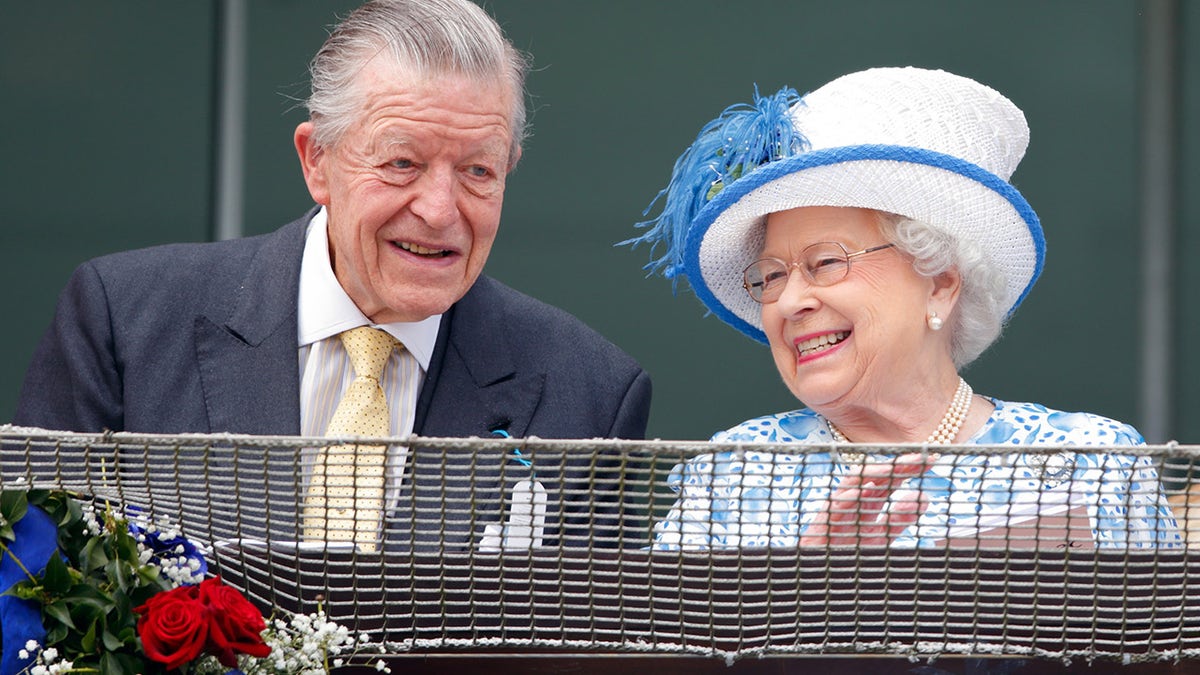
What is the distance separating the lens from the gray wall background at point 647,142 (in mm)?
4852

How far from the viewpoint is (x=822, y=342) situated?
2.45 meters

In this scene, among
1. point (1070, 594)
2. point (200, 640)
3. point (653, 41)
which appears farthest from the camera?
point (653, 41)

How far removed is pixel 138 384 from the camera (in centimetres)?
255

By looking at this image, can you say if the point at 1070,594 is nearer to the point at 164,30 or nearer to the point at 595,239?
the point at 595,239

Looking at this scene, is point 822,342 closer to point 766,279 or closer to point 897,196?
point 766,279

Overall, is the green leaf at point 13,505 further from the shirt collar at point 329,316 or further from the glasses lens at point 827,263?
the glasses lens at point 827,263

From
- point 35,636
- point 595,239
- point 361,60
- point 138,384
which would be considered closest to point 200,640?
point 35,636

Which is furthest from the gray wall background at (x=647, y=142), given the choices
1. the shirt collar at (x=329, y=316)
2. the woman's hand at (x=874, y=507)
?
the woman's hand at (x=874, y=507)

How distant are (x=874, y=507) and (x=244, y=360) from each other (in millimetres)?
1319

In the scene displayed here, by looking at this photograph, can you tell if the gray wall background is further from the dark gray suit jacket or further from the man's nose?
the man's nose

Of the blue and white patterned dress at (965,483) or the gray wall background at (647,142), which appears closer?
the blue and white patterned dress at (965,483)

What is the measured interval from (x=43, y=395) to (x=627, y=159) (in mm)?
2630

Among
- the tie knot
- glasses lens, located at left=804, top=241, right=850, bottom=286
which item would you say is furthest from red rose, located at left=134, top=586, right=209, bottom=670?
glasses lens, located at left=804, top=241, right=850, bottom=286

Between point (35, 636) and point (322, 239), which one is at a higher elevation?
point (322, 239)
